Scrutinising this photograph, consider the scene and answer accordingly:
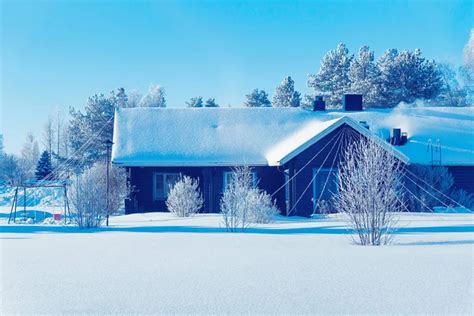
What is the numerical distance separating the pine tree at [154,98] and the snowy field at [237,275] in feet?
149

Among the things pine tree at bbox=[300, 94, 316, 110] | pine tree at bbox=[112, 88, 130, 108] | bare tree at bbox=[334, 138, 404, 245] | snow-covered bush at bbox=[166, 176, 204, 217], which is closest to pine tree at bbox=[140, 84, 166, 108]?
pine tree at bbox=[112, 88, 130, 108]

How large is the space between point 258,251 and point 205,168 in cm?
1479

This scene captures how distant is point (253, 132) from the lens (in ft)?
93.2

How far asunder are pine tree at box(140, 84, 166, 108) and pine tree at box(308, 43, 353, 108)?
15.4 meters

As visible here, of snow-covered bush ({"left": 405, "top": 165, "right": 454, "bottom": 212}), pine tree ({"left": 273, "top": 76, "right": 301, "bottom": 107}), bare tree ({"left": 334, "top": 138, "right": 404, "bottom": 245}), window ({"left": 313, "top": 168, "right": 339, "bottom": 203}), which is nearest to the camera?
bare tree ({"left": 334, "top": 138, "right": 404, "bottom": 245})

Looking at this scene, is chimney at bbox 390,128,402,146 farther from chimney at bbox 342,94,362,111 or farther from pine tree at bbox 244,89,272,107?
pine tree at bbox 244,89,272,107

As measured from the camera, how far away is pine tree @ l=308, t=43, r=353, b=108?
167 feet

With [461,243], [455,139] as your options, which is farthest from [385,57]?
[461,243]

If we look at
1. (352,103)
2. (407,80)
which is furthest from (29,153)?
(352,103)

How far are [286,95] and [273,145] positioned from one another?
30.0 metres

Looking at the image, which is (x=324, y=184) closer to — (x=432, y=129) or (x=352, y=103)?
(x=432, y=129)

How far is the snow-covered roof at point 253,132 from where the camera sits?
25.8 meters

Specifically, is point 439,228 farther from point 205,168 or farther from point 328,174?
point 205,168

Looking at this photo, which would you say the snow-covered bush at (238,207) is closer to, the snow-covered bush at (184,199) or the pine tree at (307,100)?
the snow-covered bush at (184,199)
